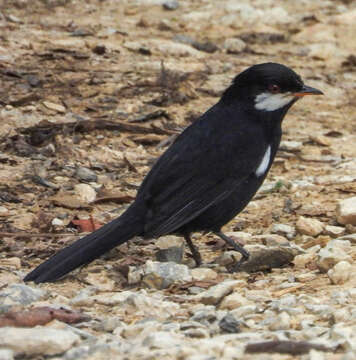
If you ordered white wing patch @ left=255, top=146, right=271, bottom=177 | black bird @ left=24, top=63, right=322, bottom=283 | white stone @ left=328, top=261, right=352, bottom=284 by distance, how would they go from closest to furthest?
white stone @ left=328, top=261, right=352, bottom=284 → black bird @ left=24, top=63, right=322, bottom=283 → white wing patch @ left=255, top=146, right=271, bottom=177

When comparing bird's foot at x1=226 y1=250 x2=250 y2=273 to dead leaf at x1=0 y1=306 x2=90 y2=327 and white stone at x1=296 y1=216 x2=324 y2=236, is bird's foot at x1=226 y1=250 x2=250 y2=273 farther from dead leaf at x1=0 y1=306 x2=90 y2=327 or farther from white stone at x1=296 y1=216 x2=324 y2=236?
dead leaf at x1=0 y1=306 x2=90 y2=327

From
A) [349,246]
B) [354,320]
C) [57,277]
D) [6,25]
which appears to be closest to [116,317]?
[57,277]

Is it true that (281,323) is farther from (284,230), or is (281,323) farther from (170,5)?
(170,5)

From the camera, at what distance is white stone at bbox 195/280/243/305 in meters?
5.07

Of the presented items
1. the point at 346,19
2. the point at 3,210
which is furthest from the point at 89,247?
the point at 346,19

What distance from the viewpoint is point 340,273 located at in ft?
17.7

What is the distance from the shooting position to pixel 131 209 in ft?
19.6

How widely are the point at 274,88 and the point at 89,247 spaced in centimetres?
166

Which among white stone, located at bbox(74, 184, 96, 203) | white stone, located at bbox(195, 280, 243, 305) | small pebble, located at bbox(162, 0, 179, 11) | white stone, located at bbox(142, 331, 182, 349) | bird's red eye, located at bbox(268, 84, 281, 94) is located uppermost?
bird's red eye, located at bbox(268, 84, 281, 94)

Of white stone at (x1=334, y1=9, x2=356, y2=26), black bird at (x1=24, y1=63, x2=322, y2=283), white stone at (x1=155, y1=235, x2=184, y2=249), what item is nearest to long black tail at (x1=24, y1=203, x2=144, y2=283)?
black bird at (x1=24, y1=63, x2=322, y2=283)

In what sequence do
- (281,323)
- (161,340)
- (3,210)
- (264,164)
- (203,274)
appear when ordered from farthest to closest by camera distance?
(3,210) → (264,164) → (203,274) → (281,323) → (161,340)

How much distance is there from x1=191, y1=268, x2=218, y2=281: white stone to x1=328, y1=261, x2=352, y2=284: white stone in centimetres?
70

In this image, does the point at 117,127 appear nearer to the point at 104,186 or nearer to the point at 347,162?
the point at 104,186

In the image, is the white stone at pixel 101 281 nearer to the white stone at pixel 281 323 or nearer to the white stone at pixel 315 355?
the white stone at pixel 281 323
